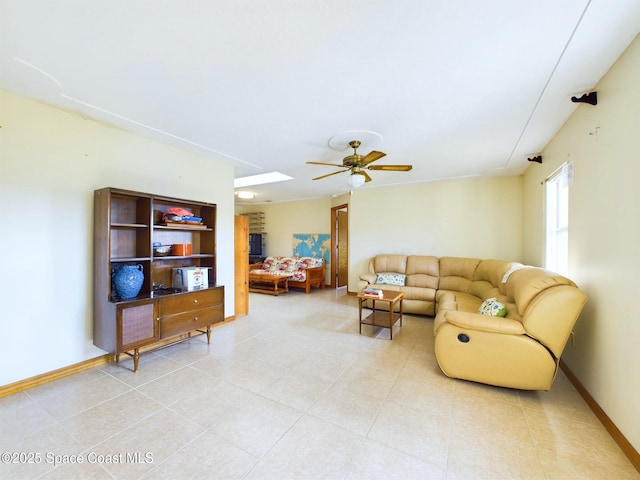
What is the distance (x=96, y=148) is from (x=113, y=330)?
6.01ft

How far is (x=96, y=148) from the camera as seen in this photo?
106 inches

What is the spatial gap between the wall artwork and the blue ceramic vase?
510 cm

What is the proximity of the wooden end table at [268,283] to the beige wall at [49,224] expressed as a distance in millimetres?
3690

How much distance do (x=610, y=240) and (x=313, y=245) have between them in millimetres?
6075

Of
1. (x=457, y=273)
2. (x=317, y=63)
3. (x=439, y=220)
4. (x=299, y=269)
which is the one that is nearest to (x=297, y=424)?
(x=317, y=63)

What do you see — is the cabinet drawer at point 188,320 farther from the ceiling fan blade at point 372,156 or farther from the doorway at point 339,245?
the doorway at point 339,245

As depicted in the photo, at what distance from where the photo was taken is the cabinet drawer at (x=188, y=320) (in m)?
2.74

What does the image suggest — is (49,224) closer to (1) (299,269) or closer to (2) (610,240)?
(2) (610,240)

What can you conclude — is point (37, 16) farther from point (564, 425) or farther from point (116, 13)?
point (564, 425)

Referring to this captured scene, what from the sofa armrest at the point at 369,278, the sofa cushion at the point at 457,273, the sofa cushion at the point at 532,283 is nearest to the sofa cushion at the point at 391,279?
the sofa armrest at the point at 369,278

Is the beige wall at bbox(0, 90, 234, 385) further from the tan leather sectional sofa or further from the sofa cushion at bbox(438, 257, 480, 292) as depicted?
the sofa cushion at bbox(438, 257, 480, 292)

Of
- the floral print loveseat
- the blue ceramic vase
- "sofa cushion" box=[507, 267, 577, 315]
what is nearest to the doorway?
the floral print loveseat

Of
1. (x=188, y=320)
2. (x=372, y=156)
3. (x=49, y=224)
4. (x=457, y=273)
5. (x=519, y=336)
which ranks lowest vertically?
(x=188, y=320)

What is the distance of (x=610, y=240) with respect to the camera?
72.2 inches
